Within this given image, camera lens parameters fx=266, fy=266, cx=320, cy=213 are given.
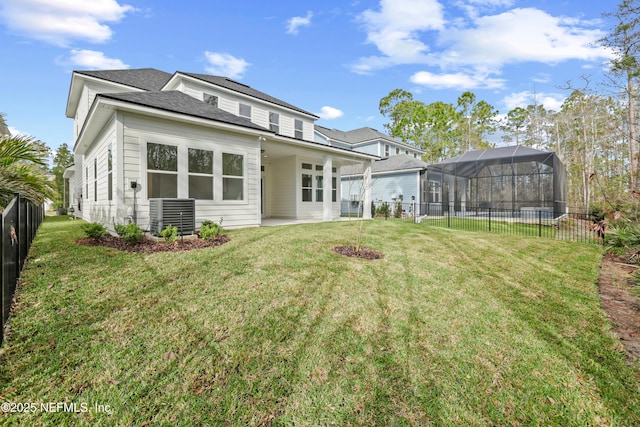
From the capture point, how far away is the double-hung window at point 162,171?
23.4 ft

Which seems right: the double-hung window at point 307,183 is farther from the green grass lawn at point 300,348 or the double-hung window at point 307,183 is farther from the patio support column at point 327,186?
the green grass lawn at point 300,348

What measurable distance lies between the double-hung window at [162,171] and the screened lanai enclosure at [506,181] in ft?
43.5

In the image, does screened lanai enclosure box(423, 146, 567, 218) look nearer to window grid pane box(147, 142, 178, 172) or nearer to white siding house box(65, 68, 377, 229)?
white siding house box(65, 68, 377, 229)

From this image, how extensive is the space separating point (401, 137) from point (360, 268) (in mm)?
33633

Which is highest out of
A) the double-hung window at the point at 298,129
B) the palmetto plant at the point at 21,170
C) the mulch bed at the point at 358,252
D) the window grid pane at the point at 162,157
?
the double-hung window at the point at 298,129

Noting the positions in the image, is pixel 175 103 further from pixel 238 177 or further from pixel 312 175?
pixel 312 175

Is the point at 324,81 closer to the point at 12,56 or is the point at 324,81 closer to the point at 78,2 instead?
the point at 78,2

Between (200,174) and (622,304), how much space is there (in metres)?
9.43

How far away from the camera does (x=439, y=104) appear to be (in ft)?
112

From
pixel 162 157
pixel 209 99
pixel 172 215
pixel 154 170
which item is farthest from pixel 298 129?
pixel 172 215

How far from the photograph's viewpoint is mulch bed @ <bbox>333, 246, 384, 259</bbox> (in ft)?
18.3

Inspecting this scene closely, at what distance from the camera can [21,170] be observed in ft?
14.6

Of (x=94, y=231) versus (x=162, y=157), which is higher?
(x=162, y=157)

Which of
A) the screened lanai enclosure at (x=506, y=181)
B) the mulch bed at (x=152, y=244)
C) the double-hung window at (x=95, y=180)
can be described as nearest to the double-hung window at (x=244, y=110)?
the double-hung window at (x=95, y=180)
